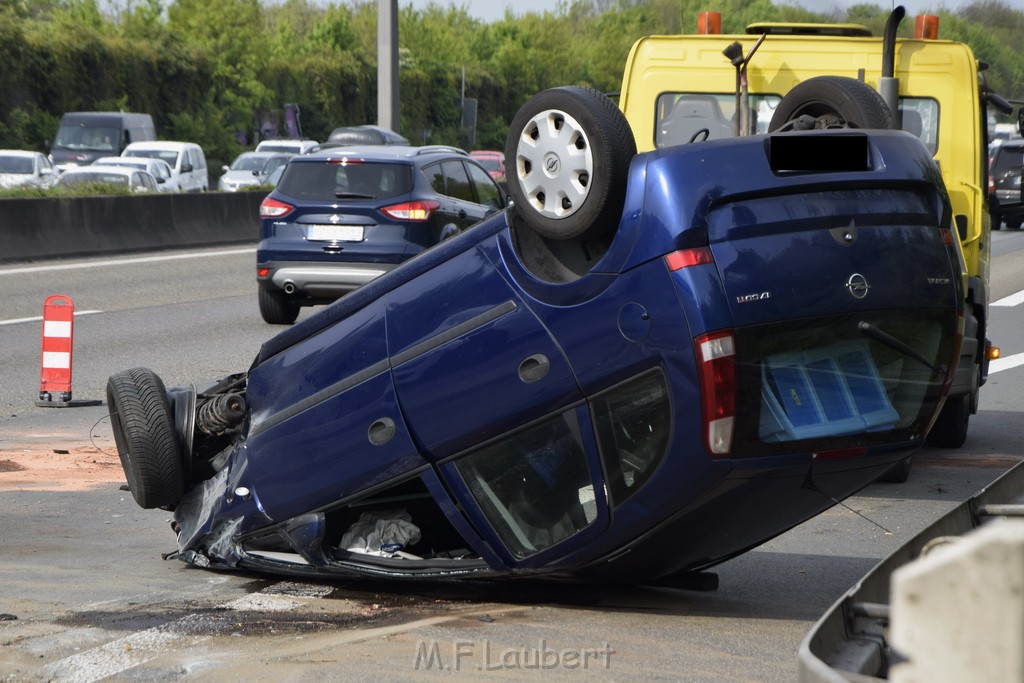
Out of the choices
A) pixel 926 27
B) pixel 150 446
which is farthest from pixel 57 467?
pixel 926 27

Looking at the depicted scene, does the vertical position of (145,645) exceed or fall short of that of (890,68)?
it falls short

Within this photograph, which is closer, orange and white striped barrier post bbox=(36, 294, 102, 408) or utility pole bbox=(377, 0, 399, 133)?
orange and white striped barrier post bbox=(36, 294, 102, 408)

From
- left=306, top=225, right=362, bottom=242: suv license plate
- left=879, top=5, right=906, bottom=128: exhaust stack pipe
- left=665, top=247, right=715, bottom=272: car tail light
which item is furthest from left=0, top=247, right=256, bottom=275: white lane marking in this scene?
left=665, top=247, right=715, bottom=272: car tail light

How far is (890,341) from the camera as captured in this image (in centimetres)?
458

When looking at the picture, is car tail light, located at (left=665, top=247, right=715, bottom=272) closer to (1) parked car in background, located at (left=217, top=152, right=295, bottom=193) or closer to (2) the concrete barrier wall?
(2) the concrete barrier wall

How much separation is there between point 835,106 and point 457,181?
10.1 meters

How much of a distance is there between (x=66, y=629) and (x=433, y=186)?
10512 millimetres

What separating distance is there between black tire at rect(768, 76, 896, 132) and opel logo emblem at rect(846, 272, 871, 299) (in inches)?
48.5

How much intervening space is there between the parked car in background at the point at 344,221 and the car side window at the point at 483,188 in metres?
0.94

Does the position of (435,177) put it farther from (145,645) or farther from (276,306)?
(145,645)

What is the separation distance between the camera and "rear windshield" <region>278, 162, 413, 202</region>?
14.7 metres

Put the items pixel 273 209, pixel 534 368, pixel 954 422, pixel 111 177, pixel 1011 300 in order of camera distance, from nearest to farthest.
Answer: pixel 534 368 < pixel 954 422 < pixel 273 209 < pixel 1011 300 < pixel 111 177

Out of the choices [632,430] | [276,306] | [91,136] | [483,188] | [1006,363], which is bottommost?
[91,136]

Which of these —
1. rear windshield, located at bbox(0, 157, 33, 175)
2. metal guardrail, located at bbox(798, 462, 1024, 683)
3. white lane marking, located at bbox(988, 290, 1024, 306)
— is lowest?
rear windshield, located at bbox(0, 157, 33, 175)
